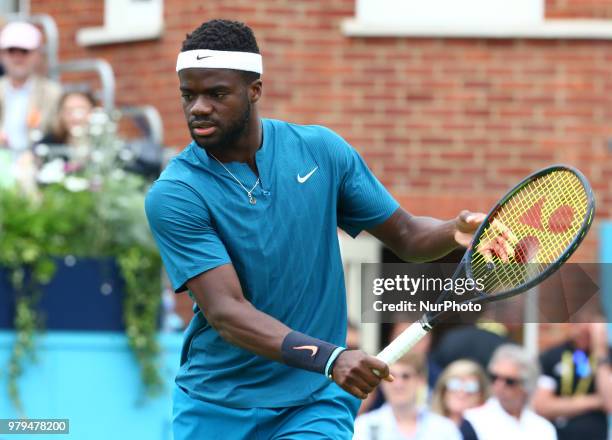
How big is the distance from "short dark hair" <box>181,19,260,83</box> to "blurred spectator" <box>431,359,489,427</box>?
3.91 metres

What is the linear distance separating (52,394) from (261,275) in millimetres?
3901

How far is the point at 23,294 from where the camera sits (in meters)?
8.61

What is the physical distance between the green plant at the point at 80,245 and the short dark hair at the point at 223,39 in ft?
12.1

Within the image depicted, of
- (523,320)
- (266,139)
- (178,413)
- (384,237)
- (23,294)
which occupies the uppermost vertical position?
(266,139)

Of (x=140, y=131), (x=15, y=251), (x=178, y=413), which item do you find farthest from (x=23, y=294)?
(x=178, y=413)

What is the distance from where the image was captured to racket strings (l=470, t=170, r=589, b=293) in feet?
17.0

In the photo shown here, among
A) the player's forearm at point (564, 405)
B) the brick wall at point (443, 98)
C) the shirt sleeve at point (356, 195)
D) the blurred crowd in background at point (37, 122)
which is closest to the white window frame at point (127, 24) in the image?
the brick wall at point (443, 98)

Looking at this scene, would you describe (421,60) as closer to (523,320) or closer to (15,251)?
(523,320)

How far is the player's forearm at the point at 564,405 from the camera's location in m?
9.03

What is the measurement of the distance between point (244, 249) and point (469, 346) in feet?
14.2

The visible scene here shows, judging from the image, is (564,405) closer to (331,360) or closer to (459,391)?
(459,391)

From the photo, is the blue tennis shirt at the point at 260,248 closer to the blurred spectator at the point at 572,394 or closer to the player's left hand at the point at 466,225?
the player's left hand at the point at 466,225

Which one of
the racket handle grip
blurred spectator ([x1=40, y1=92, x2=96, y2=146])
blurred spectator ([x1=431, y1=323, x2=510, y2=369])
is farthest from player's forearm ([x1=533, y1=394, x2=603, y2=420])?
the racket handle grip

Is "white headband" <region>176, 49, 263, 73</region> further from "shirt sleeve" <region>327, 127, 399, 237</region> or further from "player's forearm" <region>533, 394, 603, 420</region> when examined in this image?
"player's forearm" <region>533, 394, 603, 420</region>
